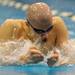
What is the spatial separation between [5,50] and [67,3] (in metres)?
2.62

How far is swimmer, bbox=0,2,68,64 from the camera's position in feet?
5.57

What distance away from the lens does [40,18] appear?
1684mm

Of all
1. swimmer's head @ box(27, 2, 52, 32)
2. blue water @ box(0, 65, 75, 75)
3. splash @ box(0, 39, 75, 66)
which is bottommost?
blue water @ box(0, 65, 75, 75)

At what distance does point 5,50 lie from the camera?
1.91 m

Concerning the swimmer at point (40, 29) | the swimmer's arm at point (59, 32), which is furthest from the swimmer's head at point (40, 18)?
the swimmer's arm at point (59, 32)

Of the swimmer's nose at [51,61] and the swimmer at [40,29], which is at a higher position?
the swimmer at [40,29]

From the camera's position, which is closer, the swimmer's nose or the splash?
the swimmer's nose

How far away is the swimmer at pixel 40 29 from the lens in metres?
1.70

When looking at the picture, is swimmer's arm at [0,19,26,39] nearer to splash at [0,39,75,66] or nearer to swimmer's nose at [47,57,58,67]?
splash at [0,39,75,66]

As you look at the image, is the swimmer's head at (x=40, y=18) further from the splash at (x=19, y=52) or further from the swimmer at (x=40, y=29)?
the splash at (x=19, y=52)

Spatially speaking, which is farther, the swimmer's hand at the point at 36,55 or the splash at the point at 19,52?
the splash at the point at 19,52

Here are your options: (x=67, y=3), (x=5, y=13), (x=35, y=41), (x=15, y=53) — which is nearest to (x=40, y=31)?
(x=35, y=41)

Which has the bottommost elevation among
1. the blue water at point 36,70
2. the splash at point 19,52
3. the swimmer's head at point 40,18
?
the blue water at point 36,70

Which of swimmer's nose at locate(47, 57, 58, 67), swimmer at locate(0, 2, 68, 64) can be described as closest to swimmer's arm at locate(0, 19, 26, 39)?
swimmer at locate(0, 2, 68, 64)
